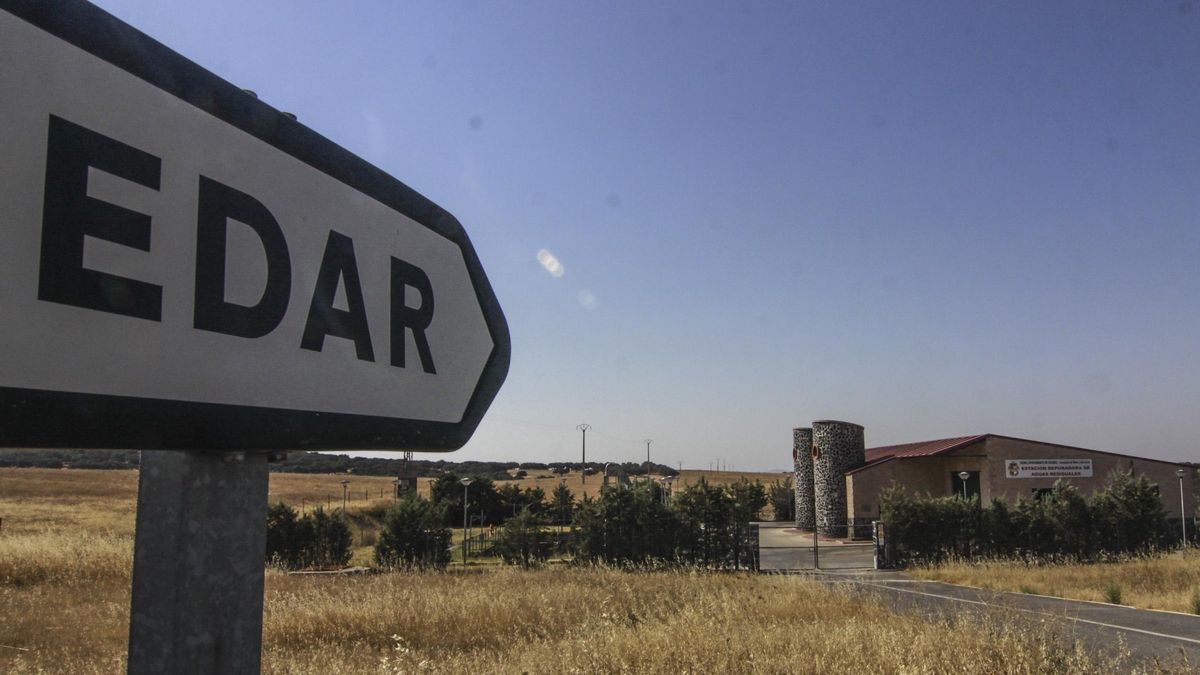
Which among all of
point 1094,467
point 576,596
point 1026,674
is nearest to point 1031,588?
point 576,596

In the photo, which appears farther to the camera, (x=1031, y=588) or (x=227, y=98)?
(x=1031, y=588)

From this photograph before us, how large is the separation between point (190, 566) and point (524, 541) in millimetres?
22110

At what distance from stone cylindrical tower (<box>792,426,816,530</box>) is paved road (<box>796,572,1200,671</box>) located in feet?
59.6

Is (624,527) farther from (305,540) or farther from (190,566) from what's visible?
(190,566)

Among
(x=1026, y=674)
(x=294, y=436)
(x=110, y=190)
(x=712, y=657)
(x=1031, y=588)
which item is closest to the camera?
(x=110, y=190)

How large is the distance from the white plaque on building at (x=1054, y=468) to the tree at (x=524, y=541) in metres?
20.8

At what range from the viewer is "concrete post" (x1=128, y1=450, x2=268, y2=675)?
1033 mm

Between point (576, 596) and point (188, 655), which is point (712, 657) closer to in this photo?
point (576, 596)

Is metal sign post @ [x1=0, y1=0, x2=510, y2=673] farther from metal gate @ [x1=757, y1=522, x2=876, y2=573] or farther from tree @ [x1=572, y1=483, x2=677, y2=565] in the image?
metal gate @ [x1=757, y1=522, x2=876, y2=573]

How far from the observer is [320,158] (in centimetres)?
129

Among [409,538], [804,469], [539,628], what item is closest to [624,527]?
[409,538]

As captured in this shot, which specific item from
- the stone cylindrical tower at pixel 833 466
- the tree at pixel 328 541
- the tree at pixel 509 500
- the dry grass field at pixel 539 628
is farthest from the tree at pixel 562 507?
the dry grass field at pixel 539 628

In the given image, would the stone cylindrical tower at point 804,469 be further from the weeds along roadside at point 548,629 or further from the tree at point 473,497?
the weeds along roadside at point 548,629

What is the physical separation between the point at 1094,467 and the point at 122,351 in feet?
122
